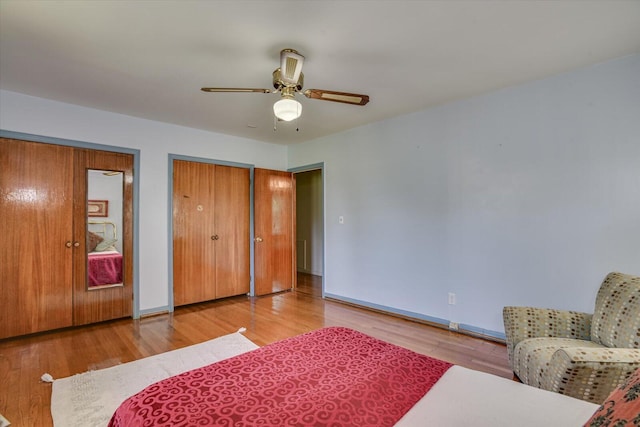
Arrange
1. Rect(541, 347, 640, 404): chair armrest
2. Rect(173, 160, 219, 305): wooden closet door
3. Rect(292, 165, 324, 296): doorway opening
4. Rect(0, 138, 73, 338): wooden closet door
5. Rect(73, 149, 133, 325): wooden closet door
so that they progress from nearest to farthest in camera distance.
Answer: Rect(541, 347, 640, 404): chair armrest < Rect(0, 138, 73, 338): wooden closet door < Rect(73, 149, 133, 325): wooden closet door < Rect(173, 160, 219, 305): wooden closet door < Rect(292, 165, 324, 296): doorway opening

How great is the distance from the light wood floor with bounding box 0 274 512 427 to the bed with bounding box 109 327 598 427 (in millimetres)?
1428

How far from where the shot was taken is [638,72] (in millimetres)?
2340

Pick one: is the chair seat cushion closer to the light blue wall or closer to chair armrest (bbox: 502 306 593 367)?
chair armrest (bbox: 502 306 593 367)

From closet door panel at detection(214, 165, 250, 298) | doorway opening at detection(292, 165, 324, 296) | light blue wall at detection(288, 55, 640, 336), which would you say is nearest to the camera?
light blue wall at detection(288, 55, 640, 336)

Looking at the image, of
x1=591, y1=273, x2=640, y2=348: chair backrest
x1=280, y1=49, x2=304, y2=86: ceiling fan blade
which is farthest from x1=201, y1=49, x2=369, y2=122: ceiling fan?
x1=591, y1=273, x2=640, y2=348: chair backrest

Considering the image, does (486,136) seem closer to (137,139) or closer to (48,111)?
(137,139)

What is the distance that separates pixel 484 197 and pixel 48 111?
4.87 m

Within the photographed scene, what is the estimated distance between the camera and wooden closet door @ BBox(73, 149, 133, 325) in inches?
134

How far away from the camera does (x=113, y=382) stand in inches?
87.9

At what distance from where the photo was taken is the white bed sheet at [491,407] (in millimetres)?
968

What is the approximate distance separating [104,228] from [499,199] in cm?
457

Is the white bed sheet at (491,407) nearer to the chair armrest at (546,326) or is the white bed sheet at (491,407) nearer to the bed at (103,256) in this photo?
the chair armrest at (546,326)

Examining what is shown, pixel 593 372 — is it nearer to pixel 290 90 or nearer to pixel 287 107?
pixel 287 107

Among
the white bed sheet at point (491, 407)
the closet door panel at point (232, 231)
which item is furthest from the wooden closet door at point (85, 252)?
the white bed sheet at point (491, 407)
